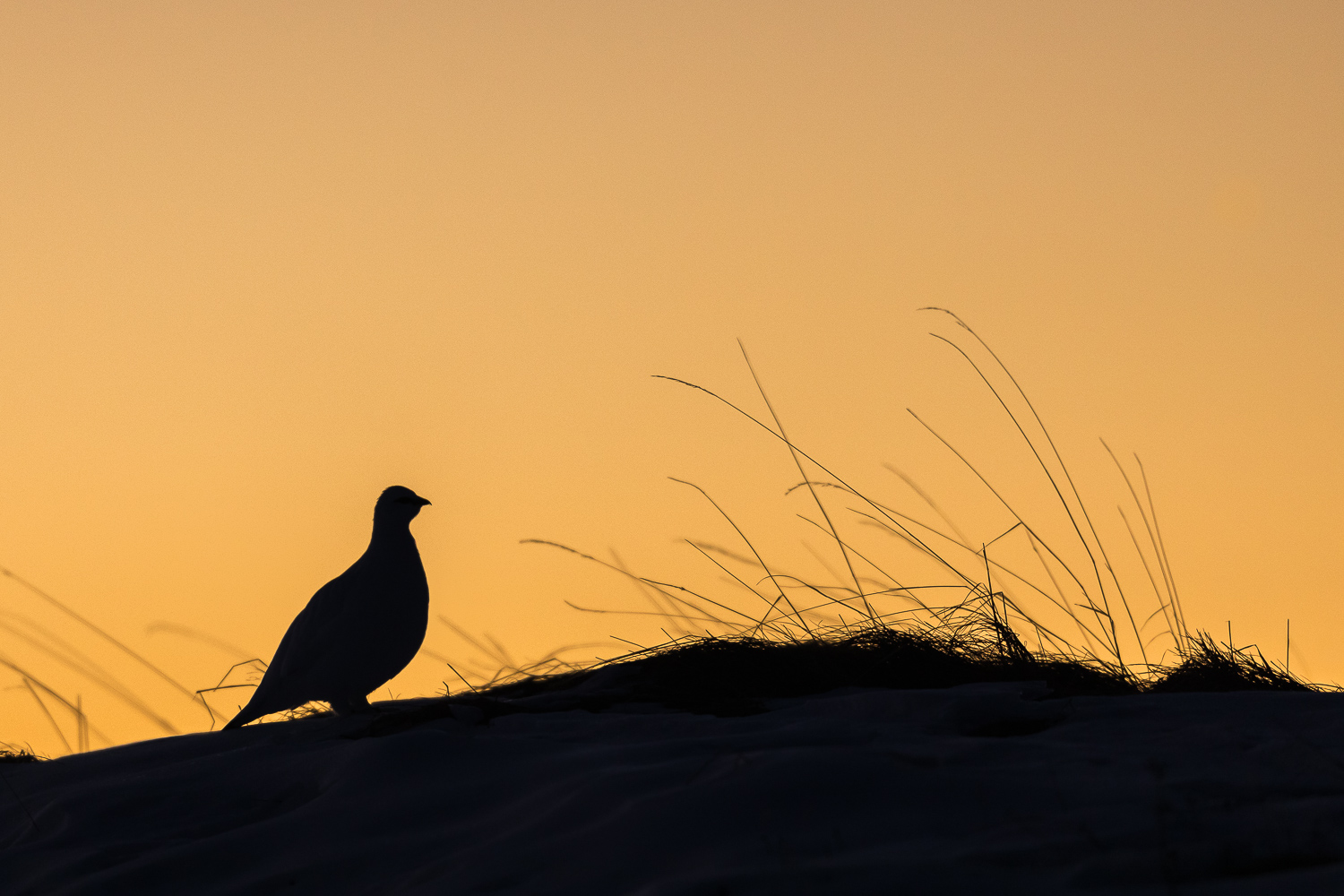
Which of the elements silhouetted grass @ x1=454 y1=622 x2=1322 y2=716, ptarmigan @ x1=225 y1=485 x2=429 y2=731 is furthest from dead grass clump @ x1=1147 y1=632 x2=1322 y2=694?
ptarmigan @ x1=225 y1=485 x2=429 y2=731

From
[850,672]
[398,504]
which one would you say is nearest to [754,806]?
[850,672]

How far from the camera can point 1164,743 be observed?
9.00ft

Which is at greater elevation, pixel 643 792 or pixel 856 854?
pixel 643 792

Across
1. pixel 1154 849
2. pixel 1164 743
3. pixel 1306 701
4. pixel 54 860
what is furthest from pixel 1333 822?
pixel 54 860

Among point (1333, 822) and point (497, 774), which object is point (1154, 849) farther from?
point (497, 774)

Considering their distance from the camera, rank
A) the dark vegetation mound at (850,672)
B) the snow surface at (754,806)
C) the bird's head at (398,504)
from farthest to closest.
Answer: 1. the bird's head at (398,504)
2. the dark vegetation mound at (850,672)
3. the snow surface at (754,806)

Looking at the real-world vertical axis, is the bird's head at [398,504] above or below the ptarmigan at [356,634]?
above

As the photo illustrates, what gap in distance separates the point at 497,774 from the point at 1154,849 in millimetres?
1428

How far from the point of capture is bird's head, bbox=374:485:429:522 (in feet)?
14.9

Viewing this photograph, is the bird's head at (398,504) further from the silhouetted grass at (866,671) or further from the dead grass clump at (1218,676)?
the dead grass clump at (1218,676)

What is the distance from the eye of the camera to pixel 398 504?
15.0ft

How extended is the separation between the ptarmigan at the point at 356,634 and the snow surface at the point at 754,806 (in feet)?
2.49

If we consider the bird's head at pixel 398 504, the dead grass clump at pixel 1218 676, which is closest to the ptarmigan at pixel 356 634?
the bird's head at pixel 398 504

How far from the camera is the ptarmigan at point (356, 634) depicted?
425 cm
